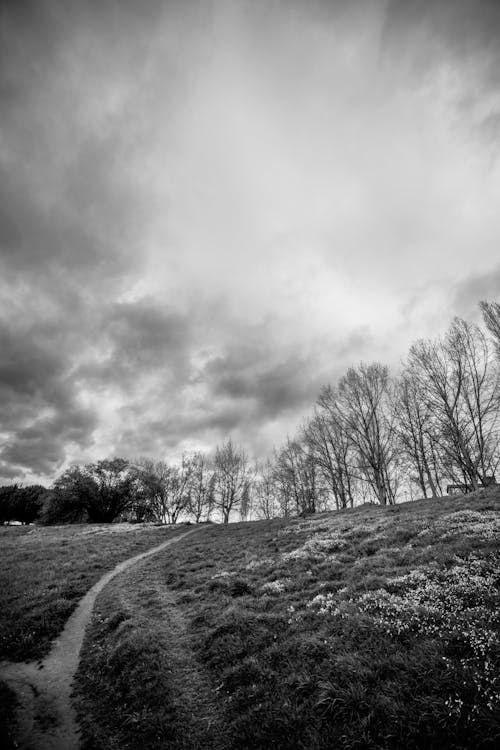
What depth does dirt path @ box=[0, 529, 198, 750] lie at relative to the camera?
7.49 meters

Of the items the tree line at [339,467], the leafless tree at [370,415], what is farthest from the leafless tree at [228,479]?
the leafless tree at [370,415]

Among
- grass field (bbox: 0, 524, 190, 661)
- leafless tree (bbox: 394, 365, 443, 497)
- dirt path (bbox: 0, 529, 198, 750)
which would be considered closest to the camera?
dirt path (bbox: 0, 529, 198, 750)

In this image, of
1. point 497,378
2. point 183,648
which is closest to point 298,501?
point 497,378

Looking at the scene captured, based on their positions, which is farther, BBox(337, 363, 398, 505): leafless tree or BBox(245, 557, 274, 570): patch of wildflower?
BBox(337, 363, 398, 505): leafless tree

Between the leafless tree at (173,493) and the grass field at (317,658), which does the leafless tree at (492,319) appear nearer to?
the grass field at (317,658)

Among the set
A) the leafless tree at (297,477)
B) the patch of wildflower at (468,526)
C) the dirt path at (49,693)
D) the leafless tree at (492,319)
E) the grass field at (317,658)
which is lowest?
the dirt path at (49,693)

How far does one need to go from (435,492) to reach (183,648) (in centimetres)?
4723

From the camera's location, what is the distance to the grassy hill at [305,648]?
641 cm

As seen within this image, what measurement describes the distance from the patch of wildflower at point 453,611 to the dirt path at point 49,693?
783 cm

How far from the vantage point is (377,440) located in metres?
43.8

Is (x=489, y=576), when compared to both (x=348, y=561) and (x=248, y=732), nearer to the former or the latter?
(x=348, y=561)

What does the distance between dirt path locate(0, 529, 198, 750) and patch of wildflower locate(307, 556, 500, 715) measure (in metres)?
7.83

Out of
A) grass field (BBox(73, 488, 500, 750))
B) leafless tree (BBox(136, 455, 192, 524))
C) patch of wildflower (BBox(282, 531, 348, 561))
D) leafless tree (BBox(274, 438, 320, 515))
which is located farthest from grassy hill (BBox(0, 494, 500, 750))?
leafless tree (BBox(136, 455, 192, 524))

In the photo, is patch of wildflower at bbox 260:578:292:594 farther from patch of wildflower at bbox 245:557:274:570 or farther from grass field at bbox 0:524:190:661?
grass field at bbox 0:524:190:661
